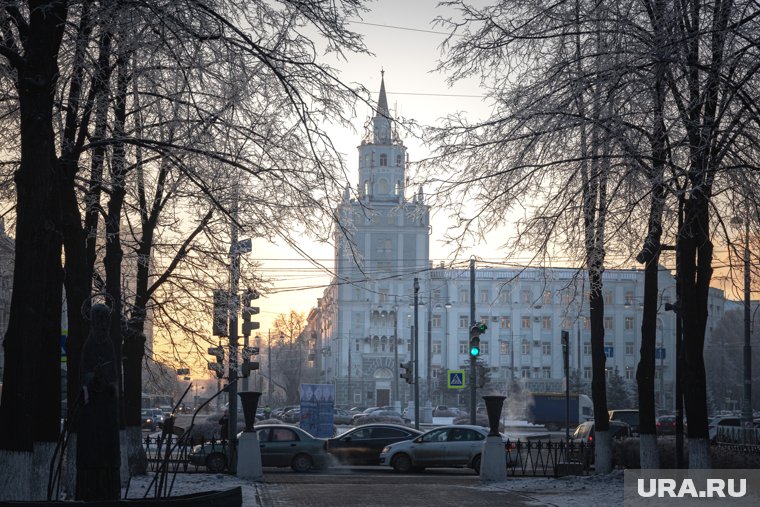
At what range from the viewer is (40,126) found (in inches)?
452

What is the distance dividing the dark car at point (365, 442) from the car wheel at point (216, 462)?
4.19 meters

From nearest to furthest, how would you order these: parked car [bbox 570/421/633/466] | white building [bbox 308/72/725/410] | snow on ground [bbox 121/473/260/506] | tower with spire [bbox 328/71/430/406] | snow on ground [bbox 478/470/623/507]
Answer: snow on ground [bbox 478/470/623/507] < snow on ground [bbox 121/473/260/506] < parked car [bbox 570/421/633/466] < white building [bbox 308/72/725/410] < tower with spire [bbox 328/71/430/406]

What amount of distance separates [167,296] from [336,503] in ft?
29.1

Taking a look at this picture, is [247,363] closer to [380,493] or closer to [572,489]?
[380,493]

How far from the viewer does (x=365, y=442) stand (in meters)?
33.5

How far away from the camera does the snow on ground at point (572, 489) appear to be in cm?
1848

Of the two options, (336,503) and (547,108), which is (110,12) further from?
(336,503)

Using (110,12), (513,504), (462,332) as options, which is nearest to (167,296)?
(513,504)

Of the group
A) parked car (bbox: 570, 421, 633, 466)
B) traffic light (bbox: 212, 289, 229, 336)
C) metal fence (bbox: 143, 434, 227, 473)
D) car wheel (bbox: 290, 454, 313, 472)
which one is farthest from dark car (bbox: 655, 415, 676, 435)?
traffic light (bbox: 212, 289, 229, 336)

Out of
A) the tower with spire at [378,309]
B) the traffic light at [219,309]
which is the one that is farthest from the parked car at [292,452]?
the tower with spire at [378,309]

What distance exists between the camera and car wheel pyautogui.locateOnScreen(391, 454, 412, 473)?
31.2 meters

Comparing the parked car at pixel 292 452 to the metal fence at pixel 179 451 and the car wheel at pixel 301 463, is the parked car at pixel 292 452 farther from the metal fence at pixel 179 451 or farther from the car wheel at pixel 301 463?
the metal fence at pixel 179 451

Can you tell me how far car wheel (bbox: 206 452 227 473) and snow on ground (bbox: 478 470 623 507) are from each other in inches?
326

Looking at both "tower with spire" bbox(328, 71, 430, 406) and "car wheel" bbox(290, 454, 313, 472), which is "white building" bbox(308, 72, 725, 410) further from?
"car wheel" bbox(290, 454, 313, 472)
